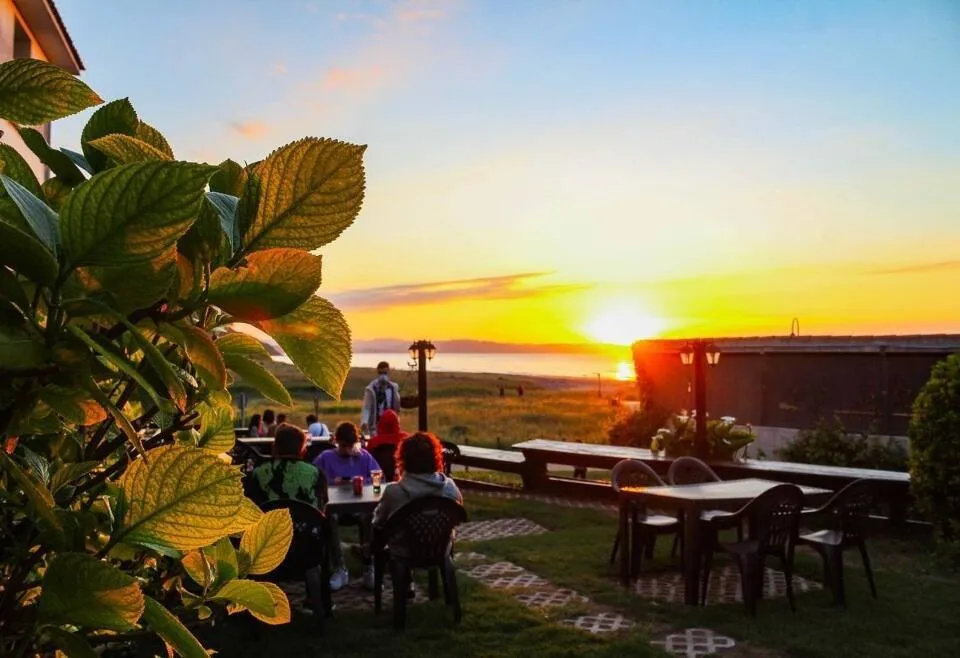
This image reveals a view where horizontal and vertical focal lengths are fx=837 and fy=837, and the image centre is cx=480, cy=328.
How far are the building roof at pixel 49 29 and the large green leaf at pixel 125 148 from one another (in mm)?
9314

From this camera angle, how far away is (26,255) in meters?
0.45

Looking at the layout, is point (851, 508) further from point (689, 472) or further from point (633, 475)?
point (633, 475)

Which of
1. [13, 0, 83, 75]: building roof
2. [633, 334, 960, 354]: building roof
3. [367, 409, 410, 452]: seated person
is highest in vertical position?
[13, 0, 83, 75]: building roof

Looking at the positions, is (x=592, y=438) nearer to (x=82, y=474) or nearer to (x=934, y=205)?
(x=934, y=205)

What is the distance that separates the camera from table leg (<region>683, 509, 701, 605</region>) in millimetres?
6938

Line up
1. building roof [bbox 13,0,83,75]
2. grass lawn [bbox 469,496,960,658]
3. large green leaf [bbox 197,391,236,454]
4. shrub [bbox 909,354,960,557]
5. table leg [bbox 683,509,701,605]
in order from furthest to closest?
building roof [bbox 13,0,83,75]
shrub [bbox 909,354,960,557]
table leg [bbox 683,509,701,605]
grass lawn [bbox 469,496,960,658]
large green leaf [bbox 197,391,236,454]

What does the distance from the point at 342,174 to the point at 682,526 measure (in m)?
7.93

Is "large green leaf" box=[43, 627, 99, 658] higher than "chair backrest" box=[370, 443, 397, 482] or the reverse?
higher

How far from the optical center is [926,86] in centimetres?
1498

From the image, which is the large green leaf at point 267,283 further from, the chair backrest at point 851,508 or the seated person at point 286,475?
the chair backrest at point 851,508

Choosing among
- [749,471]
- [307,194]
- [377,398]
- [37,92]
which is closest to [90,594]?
[307,194]

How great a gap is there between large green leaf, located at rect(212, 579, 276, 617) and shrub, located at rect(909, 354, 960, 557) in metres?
8.86

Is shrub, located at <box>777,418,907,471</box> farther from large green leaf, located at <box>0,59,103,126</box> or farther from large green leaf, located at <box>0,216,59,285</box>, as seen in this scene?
large green leaf, located at <box>0,216,59,285</box>

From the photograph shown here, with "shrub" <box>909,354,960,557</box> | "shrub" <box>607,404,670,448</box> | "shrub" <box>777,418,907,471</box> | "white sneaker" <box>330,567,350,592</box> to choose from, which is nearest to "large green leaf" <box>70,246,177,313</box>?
"white sneaker" <box>330,567,350,592</box>
